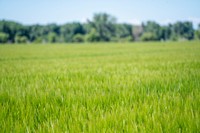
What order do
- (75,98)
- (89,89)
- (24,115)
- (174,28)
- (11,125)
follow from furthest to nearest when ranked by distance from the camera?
(174,28), (89,89), (75,98), (24,115), (11,125)

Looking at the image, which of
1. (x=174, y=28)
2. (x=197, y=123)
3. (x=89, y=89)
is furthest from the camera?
(x=174, y=28)

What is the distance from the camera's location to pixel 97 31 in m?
130

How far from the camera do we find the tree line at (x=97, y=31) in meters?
125

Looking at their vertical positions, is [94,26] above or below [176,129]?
above

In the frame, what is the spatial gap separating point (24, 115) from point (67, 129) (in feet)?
2.30

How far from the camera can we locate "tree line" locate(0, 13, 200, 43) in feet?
411

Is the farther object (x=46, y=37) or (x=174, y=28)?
(x=174, y=28)

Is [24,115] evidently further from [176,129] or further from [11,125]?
Answer: [176,129]

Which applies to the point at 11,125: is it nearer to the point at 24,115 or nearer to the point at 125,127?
the point at 24,115

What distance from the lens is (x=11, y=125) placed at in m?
1.92

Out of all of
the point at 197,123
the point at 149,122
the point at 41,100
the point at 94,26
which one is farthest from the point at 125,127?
the point at 94,26

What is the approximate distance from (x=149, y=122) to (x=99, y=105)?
0.80m

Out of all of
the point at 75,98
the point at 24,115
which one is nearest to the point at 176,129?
the point at 75,98

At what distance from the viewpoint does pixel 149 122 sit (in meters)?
1.78
